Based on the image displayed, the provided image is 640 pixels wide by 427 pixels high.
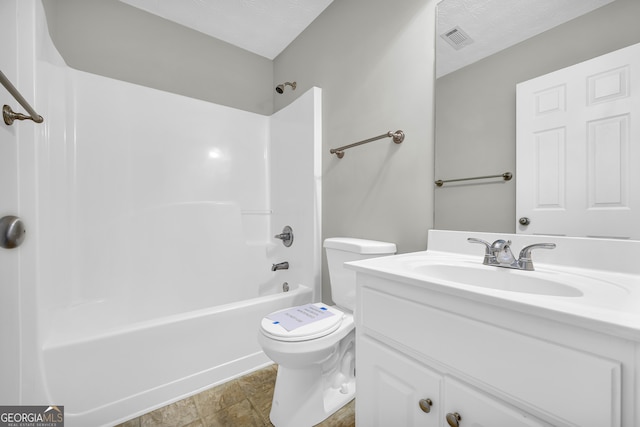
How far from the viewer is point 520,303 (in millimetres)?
498

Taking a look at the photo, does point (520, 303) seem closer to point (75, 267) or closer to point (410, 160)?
point (410, 160)

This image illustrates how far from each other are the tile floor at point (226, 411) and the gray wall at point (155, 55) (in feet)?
6.58

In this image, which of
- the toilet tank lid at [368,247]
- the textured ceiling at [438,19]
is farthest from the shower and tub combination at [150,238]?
the textured ceiling at [438,19]

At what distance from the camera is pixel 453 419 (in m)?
0.61

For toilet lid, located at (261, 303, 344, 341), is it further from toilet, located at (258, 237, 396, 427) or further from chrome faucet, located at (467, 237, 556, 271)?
chrome faucet, located at (467, 237, 556, 271)

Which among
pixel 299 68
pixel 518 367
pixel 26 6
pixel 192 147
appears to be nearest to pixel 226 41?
pixel 299 68

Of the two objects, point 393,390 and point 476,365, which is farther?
point 393,390

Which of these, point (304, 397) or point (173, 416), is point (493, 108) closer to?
point (304, 397)

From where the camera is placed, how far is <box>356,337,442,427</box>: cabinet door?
665mm

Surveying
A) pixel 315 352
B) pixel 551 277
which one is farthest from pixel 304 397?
pixel 551 277

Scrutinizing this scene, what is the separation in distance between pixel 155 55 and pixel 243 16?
693mm

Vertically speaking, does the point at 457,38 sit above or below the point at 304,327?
above

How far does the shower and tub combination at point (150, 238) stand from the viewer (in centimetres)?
108

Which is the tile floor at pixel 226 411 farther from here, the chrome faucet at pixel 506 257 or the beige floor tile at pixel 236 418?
the chrome faucet at pixel 506 257
